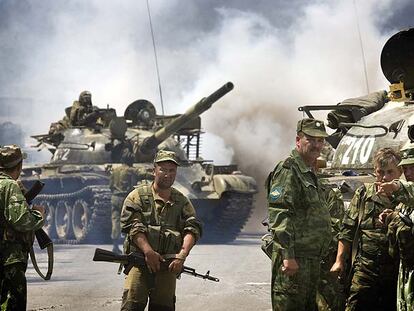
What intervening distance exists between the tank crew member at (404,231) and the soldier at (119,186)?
11.8 m

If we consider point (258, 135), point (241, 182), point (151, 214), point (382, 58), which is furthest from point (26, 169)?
point (151, 214)

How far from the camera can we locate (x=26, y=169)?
25594 mm

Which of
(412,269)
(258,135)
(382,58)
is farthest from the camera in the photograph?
(258,135)

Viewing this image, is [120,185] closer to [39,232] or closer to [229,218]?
[229,218]

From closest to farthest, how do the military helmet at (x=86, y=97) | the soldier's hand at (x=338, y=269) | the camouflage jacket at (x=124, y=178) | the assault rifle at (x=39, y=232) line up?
the soldier's hand at (x=338, y=269)
the assault rifle at (x=39, y=232)
the camouflage jacket at (x=124, y=178)
the military helmet at (x=86, y=97)

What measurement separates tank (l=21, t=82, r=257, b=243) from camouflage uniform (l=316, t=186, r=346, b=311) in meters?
13.8

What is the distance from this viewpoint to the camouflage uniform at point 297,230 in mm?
7418

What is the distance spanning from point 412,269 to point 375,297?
2.76 feet

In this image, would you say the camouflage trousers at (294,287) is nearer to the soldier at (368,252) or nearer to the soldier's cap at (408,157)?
the soldier at (368,252)

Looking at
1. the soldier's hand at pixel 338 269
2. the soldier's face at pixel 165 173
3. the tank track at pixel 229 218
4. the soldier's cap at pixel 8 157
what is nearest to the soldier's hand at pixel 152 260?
the soldier's face at pixel 165 173

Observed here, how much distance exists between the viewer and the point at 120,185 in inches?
808

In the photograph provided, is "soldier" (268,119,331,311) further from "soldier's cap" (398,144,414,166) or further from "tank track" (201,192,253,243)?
"tank track" (201,192,253,243)

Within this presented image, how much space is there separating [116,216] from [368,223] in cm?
1185

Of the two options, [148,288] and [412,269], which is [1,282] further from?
[412,269]
